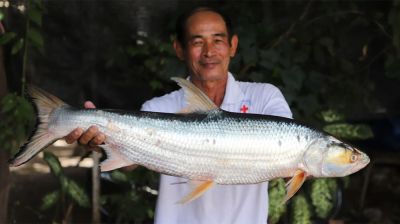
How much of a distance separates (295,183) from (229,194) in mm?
394

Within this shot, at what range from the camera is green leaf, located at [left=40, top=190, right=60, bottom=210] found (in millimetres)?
4758

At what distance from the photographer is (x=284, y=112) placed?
9.43 ft

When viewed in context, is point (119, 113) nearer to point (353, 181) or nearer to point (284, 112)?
point (284, 112)

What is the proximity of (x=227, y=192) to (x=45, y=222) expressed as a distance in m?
2.81

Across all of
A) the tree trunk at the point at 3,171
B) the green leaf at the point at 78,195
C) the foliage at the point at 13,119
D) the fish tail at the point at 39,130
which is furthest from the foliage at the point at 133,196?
the fish tail at the point at 39,130

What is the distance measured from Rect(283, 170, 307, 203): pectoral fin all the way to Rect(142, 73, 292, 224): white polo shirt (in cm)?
30

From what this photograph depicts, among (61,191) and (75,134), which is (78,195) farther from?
(75,134)

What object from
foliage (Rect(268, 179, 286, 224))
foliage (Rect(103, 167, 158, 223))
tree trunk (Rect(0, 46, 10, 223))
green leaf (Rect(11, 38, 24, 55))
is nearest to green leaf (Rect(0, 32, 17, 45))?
green leaf (Rect(11, 38, 24, 55))

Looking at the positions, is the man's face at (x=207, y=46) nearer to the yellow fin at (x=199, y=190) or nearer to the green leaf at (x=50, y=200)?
the yellow fin at (x=199, y=190)

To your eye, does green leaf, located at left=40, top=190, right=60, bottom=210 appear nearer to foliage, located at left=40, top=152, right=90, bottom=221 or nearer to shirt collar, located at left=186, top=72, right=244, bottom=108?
foliage, located at left=40, top=152, right=90, bottom=221

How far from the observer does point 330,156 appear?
8.27 ft

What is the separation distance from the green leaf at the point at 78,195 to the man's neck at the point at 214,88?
2.24 meters

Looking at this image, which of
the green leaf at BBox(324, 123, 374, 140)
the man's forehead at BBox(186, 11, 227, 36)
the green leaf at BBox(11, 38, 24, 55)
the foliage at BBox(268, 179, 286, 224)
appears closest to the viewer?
the man's forehead at BBox(186, 11, 227, 36)

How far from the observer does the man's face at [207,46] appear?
2859mm
